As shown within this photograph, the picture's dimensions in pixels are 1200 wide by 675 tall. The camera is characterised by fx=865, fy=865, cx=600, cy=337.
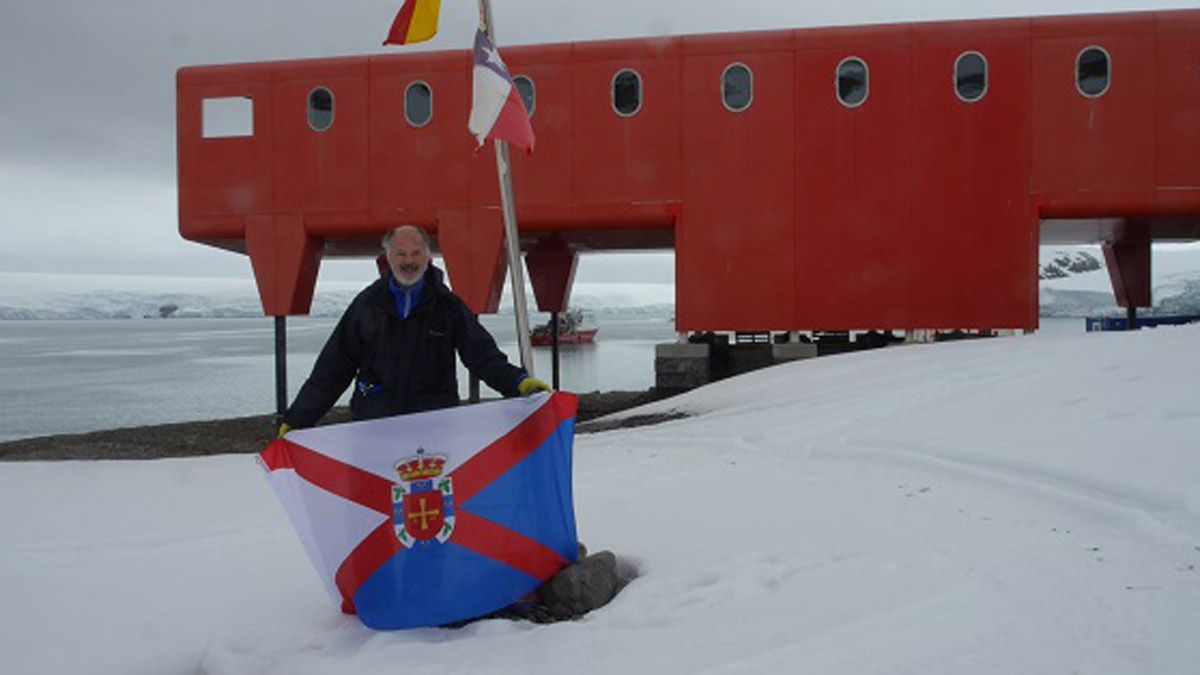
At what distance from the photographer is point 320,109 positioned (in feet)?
48.8

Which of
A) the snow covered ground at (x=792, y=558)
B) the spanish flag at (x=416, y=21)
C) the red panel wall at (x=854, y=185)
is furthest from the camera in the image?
the red panel wall at (x=854, y=185)

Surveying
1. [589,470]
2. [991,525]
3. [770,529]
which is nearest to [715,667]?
[770,529]

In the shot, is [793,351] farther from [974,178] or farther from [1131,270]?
[1131,270]

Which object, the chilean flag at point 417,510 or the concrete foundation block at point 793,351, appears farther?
the concrete foundation block at point 793,351

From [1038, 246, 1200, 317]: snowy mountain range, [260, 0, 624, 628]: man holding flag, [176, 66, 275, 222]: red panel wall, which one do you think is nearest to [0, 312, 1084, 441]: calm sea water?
[176, 66, 275, 222]: red panel wall

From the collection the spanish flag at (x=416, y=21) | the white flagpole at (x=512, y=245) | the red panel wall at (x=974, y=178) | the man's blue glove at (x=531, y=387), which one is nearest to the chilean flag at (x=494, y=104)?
the white flagpole at (x=512, y=245)

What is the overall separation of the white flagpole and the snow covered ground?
1244 mm

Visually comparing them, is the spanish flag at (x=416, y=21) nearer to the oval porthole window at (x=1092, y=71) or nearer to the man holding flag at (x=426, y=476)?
the man holding flag at (x=426, y=476)

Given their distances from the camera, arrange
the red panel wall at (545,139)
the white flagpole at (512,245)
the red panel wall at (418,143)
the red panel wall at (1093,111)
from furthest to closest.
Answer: the red panel wall at (418,143) → the red panel wall at (545,139) → the red panel wall at (1093,111) → the white flagpole at (512,245)

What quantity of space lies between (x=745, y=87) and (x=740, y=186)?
1605 millimetres

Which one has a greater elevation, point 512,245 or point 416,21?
point 416,21

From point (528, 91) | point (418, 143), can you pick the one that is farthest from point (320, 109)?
point (528, 91)

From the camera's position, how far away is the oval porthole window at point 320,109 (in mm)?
14828

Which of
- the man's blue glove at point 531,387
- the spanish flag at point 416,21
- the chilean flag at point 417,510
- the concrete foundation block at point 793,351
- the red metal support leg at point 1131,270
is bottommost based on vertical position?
the chilean flag at point 417,510
